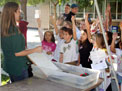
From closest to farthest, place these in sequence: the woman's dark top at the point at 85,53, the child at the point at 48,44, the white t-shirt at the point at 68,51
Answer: the white t-shirt at the point at 68,51
the woman's dark top at the point at 85,53
the child at the point at 48,44

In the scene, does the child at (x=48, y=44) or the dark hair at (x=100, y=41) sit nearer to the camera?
the dark hair at (x=100, y=41)

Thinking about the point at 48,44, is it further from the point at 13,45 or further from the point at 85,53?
the point at 13,45

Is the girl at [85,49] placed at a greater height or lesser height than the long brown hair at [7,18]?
lesser

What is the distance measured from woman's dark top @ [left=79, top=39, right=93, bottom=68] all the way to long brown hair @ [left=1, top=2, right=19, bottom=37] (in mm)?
1603

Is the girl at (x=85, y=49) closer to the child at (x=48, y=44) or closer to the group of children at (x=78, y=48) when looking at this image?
the group of children at (x=78, y=48)

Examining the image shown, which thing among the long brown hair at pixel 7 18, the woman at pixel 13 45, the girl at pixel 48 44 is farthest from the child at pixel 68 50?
the long brown hair at pixel 7 18

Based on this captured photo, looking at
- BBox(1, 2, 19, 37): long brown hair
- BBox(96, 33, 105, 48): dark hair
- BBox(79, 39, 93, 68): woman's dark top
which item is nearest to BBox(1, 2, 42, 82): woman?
BBox(1, 2, 19, 37): long brown hair

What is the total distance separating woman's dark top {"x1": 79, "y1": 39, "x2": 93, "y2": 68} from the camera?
11.2ft

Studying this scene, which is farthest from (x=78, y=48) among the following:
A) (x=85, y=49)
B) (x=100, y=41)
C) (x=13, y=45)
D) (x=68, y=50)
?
(x=13, y=45)

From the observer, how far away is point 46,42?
3693mm

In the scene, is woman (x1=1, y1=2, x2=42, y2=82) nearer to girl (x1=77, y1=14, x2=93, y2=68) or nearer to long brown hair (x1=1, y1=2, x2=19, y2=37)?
long brown hair (x1=1, y1=2, x2=19, y2=37)

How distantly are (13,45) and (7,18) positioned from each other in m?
0.30

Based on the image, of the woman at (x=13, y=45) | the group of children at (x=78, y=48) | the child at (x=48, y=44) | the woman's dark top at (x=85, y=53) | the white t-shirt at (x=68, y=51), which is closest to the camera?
the woman at (x=13, y=45)

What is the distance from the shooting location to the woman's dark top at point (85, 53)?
3412mm
